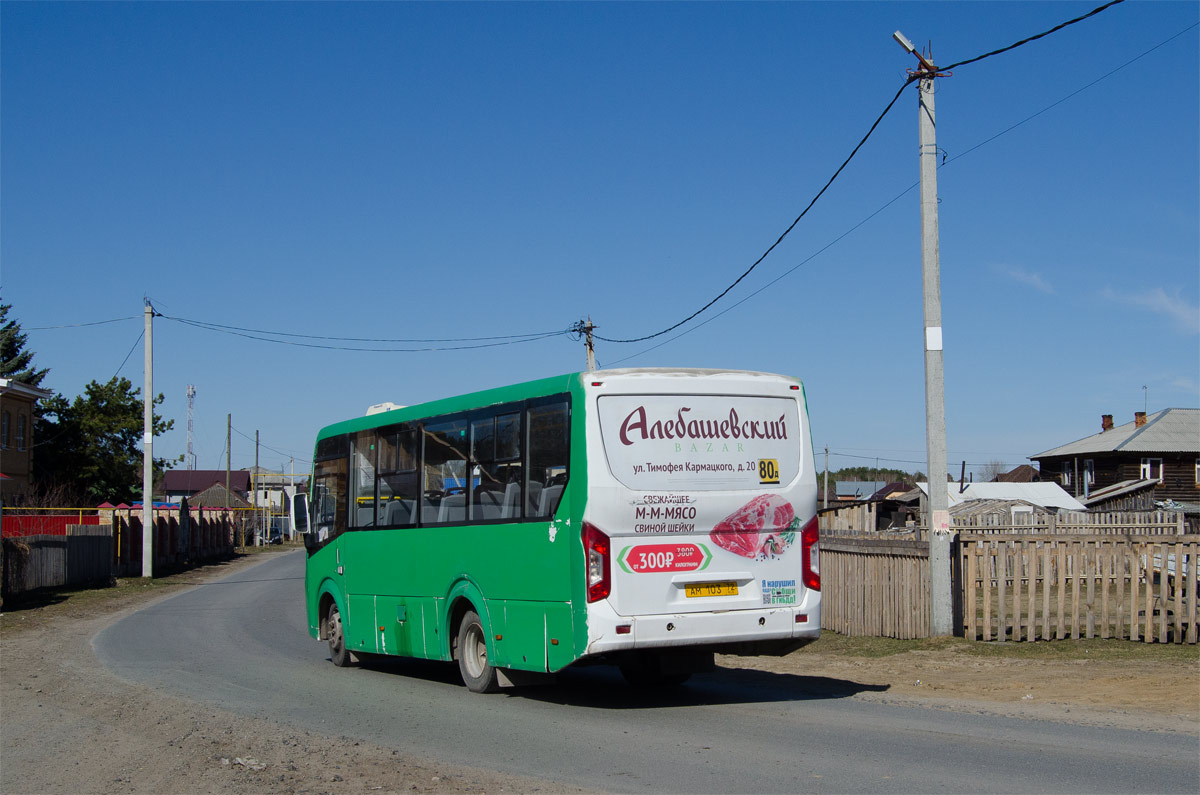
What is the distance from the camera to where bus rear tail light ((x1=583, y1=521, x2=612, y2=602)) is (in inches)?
377

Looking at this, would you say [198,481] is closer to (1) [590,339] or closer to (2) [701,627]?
(1) [590,339]

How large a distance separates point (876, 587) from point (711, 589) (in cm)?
670

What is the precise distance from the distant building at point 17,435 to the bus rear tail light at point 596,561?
4190 centimetres

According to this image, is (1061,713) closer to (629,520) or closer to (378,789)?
(629,520)

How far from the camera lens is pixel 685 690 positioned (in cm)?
1163

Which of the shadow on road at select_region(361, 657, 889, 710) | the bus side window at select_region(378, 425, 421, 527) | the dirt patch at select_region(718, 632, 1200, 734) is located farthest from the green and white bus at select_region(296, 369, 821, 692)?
the dirt patch at select_region(718, 632, 1200, 734)

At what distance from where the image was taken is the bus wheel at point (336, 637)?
14570 mm

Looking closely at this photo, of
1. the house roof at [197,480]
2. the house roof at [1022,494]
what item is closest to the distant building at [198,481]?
the house roof at [197,480]

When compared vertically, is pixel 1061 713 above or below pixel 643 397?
below

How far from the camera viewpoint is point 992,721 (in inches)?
372

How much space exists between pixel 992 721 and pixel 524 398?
4.90 meters

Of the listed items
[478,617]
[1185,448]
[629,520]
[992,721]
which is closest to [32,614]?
[478,617]

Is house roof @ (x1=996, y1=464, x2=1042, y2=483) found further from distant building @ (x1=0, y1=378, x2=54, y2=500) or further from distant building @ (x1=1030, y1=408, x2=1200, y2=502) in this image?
distant building @ (x1=0, y1=378, x2=54, y2=500)

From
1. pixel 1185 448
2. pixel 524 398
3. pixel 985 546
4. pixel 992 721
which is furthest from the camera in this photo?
pixel 1185 448
